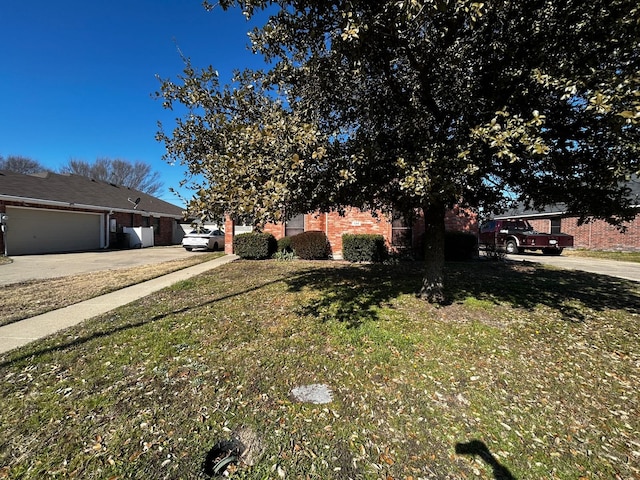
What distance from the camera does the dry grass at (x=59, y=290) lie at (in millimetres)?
5511

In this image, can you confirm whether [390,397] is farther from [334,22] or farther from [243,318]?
[334,22]

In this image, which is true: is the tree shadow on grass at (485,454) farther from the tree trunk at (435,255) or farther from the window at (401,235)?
the window at (401,235)

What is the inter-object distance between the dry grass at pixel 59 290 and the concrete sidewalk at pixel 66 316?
253mm

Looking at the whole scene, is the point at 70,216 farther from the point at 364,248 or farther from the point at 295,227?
the point at 364,248

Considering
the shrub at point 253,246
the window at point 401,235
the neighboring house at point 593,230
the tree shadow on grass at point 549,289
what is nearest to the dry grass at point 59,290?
the shrub at point 253,246

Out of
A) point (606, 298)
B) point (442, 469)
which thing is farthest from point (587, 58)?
point (606, 298)

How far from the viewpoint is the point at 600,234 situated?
58.7 feet

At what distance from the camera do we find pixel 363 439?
7.90 feet

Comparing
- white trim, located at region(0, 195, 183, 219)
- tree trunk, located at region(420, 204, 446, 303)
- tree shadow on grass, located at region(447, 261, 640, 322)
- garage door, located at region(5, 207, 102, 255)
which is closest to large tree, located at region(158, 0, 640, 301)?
tree trunk, located at region(420, 204, 446, 303)

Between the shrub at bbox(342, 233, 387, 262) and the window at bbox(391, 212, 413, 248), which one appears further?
the window at bbox(391, 212, 413, 248)

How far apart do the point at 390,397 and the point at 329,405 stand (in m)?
0.58

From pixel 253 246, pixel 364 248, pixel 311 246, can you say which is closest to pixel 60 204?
pixel 253 246

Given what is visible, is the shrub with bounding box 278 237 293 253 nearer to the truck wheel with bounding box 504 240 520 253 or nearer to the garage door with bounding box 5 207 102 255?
the truck wheel with bounding box 504 240 520 253

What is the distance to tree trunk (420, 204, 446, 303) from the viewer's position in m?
5.67
